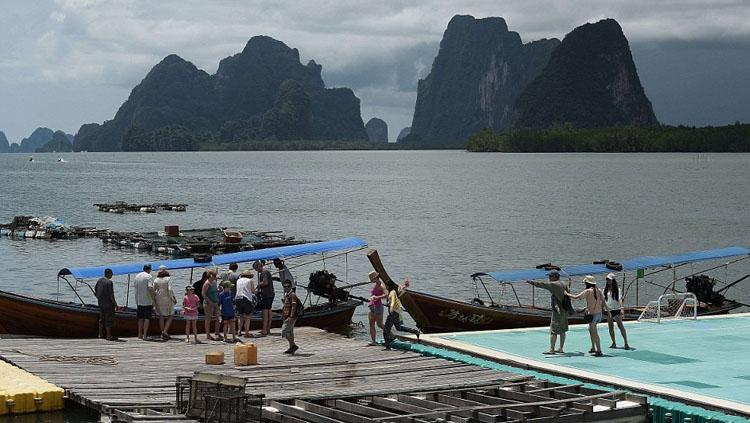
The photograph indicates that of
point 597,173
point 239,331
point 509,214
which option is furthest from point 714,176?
point 239,331

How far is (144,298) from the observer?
22719 mm

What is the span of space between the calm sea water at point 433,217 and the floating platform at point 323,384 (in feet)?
35.1

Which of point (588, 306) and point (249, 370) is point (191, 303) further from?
point (588, 306)

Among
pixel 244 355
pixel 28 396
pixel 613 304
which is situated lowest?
pixel 28 396

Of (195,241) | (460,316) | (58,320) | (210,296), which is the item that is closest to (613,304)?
(460,316)

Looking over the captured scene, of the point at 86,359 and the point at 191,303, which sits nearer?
the point at 86,359

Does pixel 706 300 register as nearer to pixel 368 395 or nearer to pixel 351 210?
pixel 368 395

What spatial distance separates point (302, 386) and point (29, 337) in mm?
9265

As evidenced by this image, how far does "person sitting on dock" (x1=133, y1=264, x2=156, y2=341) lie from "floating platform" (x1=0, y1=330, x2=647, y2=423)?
488mm

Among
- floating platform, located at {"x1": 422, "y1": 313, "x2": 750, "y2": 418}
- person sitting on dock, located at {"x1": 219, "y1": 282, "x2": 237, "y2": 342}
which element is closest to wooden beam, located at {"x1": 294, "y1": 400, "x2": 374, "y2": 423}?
floating platform, located at {"x1": 422, "y1": 313, "x2": 750, "y2": 418}

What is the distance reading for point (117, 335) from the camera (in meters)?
24.7

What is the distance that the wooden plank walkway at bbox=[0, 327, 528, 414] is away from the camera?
58.2ft

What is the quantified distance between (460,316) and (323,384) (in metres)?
10.0

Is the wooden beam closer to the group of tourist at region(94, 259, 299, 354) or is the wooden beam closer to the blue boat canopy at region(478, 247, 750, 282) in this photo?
the group of tourist at region(94, 259, 299, 354)
